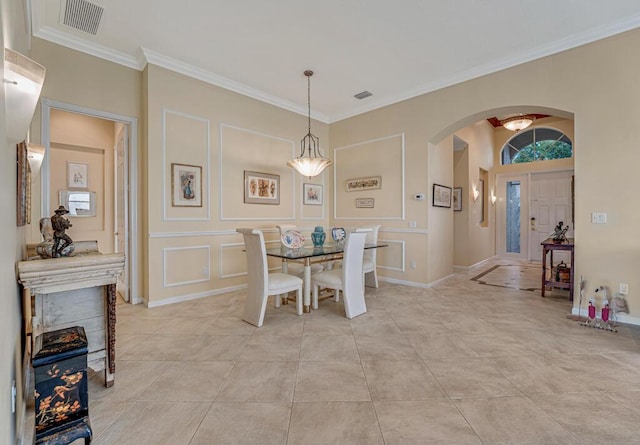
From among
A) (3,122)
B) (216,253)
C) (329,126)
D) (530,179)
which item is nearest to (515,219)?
(530,179)

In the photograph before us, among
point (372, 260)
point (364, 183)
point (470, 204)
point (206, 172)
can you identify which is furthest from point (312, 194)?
point (470, 204)

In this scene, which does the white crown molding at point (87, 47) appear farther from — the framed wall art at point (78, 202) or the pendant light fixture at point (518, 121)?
the pendant light fixture at point (518, 121)

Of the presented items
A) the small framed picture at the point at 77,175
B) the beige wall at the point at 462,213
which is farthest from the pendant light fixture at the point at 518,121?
the small framed picture at the point at 77,175

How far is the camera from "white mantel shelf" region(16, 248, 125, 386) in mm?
1647

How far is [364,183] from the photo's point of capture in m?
5.37

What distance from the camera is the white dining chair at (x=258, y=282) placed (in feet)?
9.69

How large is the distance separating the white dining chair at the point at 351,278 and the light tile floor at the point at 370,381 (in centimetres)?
16

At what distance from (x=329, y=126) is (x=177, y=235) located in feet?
12.2

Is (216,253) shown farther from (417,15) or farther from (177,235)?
(417,15)

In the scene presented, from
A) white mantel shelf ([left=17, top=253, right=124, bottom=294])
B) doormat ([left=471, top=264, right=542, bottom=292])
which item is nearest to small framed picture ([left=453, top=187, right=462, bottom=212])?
doormat ([left=471, top=264, right=542, bottom=292])

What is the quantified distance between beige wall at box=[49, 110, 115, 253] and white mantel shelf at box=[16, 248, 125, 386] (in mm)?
3350

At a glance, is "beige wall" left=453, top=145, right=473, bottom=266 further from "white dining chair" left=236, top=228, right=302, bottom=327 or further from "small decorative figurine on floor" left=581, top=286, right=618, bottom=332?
"white dining chair" left=236, top=228, right=302, bottom=327

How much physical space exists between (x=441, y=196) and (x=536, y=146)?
→ 429 centimetres

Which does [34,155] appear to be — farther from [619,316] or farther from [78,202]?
[619,316]
